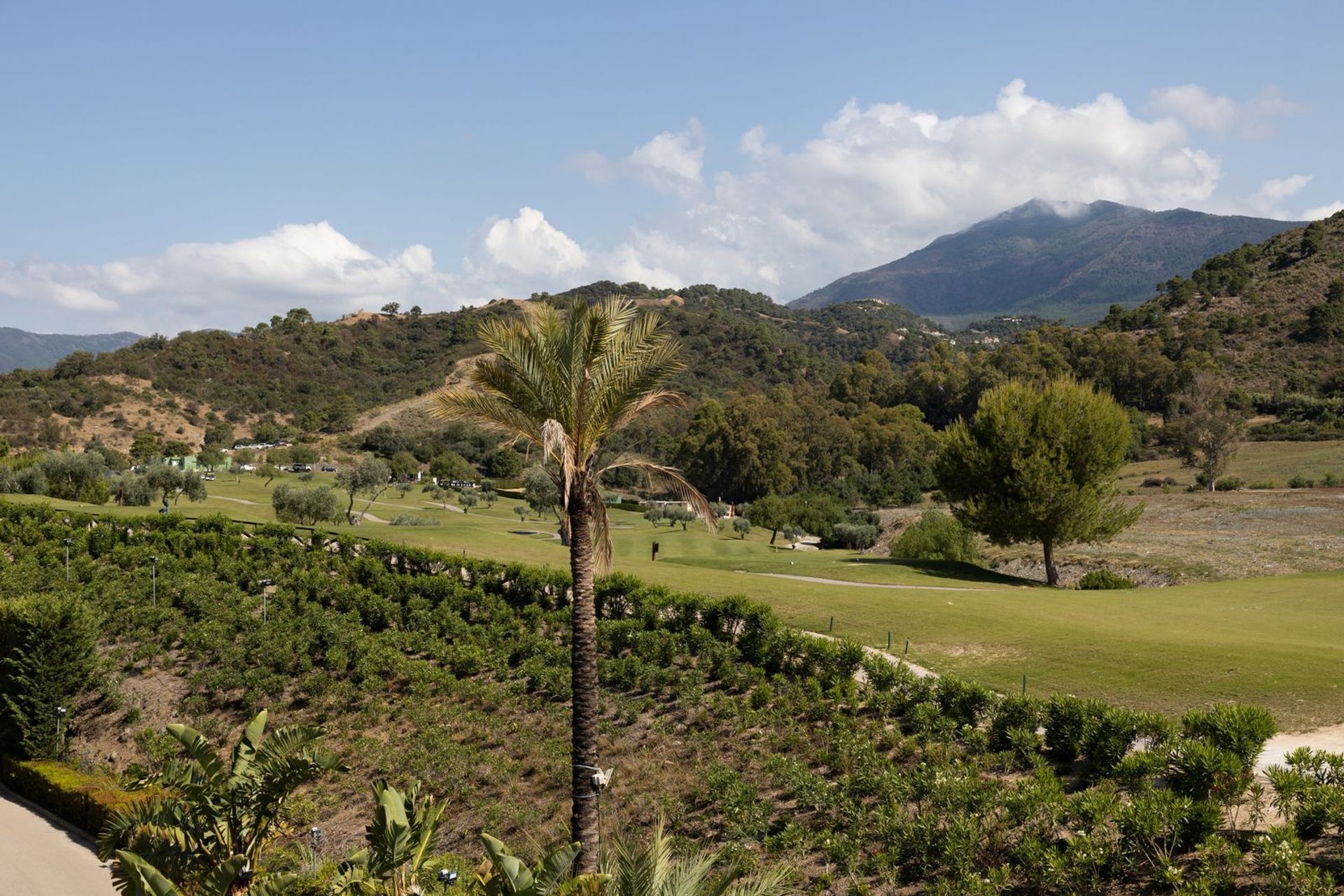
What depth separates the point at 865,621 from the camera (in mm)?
21688

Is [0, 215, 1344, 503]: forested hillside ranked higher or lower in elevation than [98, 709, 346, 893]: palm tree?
higher

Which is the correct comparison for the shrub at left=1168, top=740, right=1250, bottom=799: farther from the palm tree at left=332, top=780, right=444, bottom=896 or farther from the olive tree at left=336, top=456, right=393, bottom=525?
the olive tree at left=336, top=456, right=393, bottom=525

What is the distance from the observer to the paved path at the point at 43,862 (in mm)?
14484

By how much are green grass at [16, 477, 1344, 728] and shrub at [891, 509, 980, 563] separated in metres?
8.30

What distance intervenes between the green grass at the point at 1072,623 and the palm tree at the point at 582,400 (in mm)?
8825

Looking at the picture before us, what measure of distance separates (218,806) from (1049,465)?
102 feet

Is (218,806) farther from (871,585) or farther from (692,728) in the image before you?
(871,585)

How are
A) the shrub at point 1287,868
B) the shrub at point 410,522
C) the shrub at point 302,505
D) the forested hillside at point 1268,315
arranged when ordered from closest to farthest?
the shrub at point 1287,868 → the shrub at point 302,505 → the shrub at point 410,522 → the forested hillside at point 1268,315

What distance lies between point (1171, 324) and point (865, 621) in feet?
377

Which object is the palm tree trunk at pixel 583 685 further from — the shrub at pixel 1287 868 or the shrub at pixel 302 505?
the shrub at pixel 302 505

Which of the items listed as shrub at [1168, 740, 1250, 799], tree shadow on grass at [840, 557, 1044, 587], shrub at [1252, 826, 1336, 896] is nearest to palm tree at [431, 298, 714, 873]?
shrub at [1168, 740, 1250, 799]

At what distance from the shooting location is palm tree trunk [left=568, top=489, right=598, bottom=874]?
1109 cm

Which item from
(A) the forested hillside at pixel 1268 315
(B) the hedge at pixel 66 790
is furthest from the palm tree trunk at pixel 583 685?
(A) the forested hillside at pixel 1268 315

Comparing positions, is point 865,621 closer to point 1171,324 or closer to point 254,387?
point 1171,324
